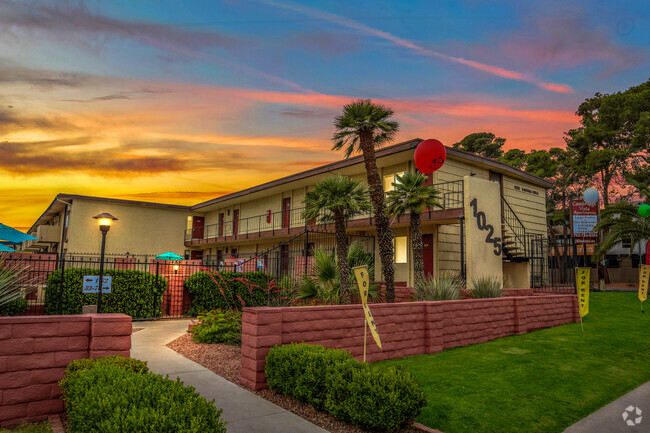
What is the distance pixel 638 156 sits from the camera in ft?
102

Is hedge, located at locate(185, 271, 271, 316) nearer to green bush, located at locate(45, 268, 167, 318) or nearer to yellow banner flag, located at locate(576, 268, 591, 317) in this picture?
green bush, located at locate(45, 268, 167, 318)

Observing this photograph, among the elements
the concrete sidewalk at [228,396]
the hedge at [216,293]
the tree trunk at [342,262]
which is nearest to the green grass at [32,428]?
the concrete sidewalk at [228,396]

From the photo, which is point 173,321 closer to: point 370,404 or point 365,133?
point 365,133

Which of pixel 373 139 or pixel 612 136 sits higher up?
pixel 612 136

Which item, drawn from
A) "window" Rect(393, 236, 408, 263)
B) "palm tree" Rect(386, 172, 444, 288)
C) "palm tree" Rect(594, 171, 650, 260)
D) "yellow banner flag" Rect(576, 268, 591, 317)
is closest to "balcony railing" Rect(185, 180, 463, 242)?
"window" Rect(393, 236, 408, 263)

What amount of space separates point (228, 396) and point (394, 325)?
3.48 metres

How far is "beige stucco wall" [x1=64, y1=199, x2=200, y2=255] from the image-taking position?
31.0 m

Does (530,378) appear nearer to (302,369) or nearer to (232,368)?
(302,369)

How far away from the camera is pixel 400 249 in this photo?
64.6 ft

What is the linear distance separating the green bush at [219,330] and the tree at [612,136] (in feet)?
96.8

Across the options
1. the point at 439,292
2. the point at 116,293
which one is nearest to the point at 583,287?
the point at 439,292

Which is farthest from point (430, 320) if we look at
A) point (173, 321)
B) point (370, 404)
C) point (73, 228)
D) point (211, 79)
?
point (73, 228)

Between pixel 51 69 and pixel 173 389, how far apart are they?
462 inches

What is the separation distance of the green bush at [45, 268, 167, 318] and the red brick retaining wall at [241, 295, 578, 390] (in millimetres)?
8925
